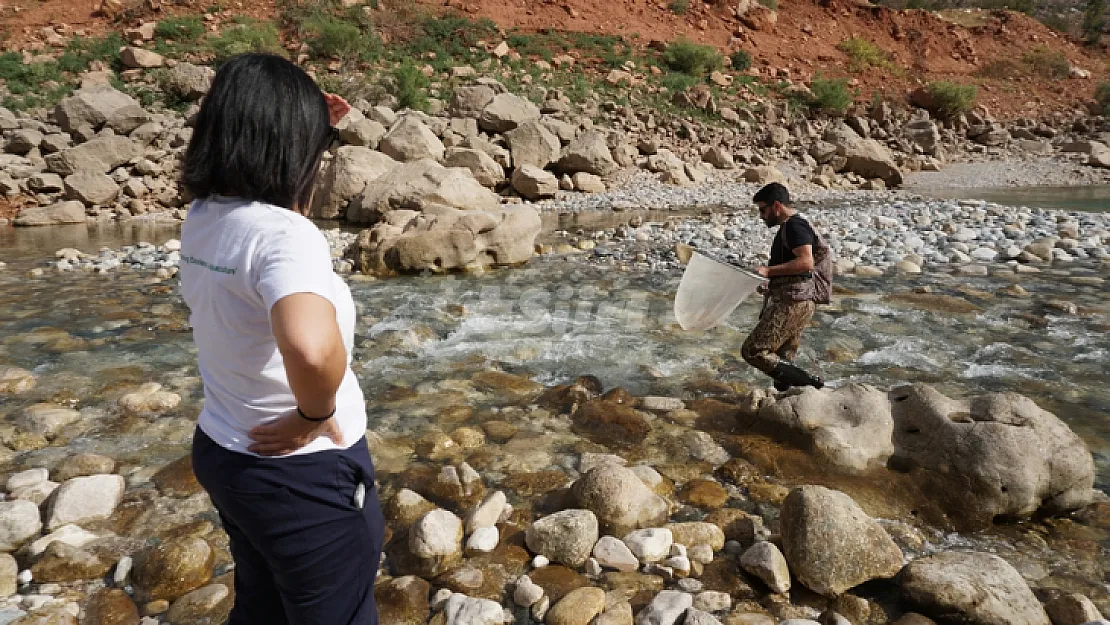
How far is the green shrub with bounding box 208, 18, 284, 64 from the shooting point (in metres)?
23.5

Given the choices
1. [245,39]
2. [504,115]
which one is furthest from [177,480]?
[245,39]

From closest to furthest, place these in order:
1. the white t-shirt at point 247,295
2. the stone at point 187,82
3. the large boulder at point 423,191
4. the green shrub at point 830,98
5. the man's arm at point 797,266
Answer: the white t-shirt at point 247,295 → the man's arm at point 797,266 → the large boulder at point 423,191 → the stone at point 187,82 → the green shrub at point 830,98

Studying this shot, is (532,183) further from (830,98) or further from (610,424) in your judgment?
(830,98)

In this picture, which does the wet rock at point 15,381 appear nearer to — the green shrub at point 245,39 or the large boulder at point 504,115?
the large boulder at point 504,115

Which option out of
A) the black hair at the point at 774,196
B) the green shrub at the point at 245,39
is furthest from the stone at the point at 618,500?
the green shrub at the point at 245,39

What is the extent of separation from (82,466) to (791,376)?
179 inches

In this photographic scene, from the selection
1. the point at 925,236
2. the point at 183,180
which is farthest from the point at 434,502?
the point at 925,236

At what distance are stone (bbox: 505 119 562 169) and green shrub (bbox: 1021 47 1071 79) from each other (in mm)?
34027

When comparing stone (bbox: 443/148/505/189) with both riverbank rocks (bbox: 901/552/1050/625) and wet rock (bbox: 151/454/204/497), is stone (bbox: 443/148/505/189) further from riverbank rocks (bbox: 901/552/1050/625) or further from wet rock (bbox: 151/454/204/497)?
riverbank rocks (bbox: 901/552/1050/625)

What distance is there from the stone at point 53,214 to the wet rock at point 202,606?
13959 mm

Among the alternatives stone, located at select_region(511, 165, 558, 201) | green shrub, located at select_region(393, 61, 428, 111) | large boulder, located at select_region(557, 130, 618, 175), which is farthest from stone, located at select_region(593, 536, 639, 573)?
green shrub, located at select_region(393, 61, 428, 111)

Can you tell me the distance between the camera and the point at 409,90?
65.6ft

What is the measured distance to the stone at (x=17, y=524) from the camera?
3.04m

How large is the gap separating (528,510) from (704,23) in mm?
36203
